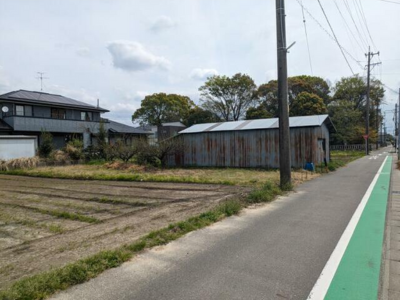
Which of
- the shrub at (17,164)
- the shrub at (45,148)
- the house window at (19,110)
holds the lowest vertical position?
the shrub at (17,164)

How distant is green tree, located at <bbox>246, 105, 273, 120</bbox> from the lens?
3997 cm

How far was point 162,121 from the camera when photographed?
5822cm

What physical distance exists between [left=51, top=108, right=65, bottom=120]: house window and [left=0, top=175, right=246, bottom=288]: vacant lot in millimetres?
17333

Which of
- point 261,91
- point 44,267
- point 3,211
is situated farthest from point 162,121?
point 44,267

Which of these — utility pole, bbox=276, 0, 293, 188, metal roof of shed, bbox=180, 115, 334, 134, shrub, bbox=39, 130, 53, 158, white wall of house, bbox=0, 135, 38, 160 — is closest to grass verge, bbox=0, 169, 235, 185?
utility pole, bbox=276, 0, 293, 188

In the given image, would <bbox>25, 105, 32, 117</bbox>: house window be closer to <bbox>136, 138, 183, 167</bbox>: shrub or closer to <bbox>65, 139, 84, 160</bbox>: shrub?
<bbox>65, 139, 84, 160</bbox>: shrub

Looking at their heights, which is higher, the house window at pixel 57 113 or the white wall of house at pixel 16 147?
the house window at pixel 57 113

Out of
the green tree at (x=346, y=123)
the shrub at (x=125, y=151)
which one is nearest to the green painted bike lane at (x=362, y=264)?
the shrub at (x=125, y=151)

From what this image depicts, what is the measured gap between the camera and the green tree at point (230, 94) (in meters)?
44.9

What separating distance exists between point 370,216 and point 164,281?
4957 mm

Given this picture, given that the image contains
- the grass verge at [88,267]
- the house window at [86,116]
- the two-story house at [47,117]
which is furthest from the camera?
the house window at [86,116]

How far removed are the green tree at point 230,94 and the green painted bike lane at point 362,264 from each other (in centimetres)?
4080

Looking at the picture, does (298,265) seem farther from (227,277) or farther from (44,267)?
(44,267)

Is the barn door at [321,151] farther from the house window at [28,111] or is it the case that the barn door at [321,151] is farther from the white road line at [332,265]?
the house window at [28,111]
